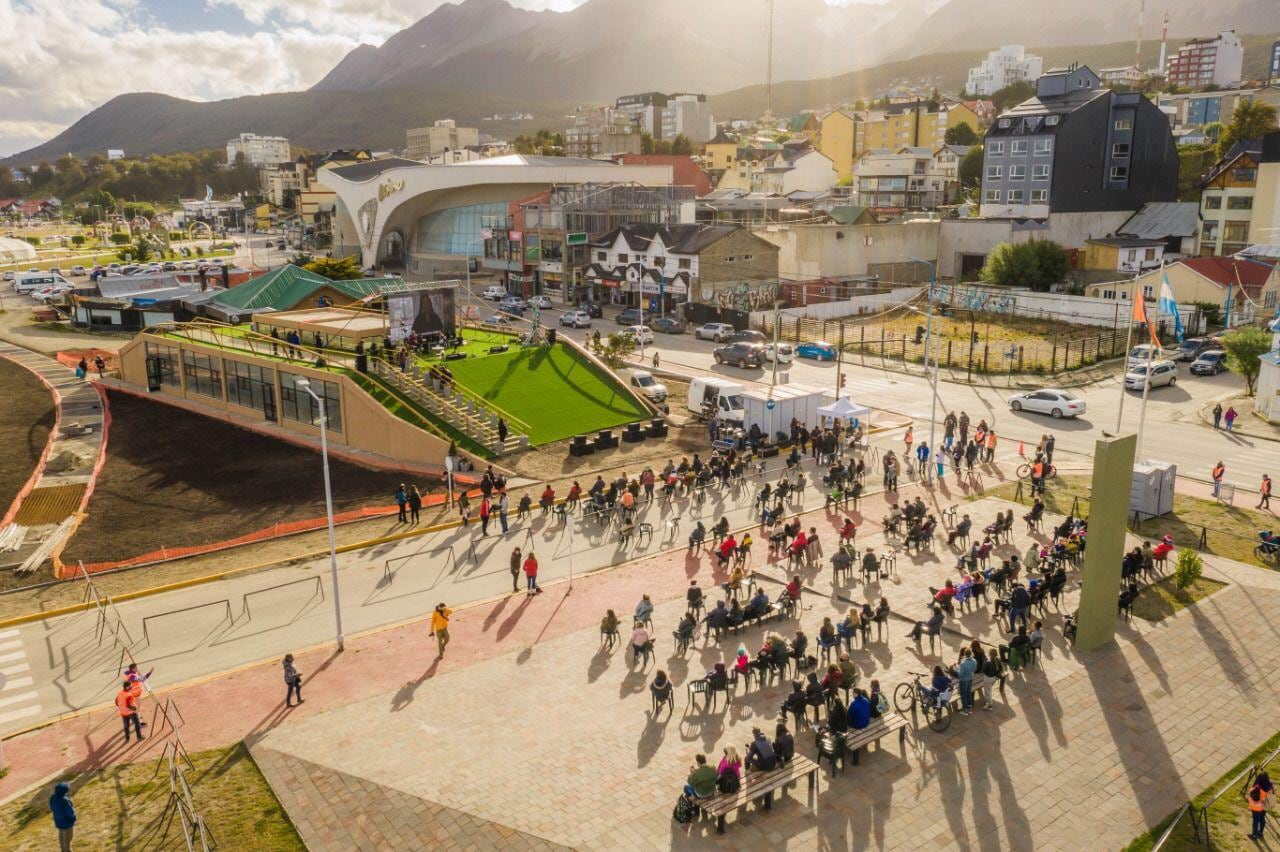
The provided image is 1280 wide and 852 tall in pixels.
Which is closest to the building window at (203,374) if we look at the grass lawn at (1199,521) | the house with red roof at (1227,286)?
the grass lawn at (1199,521)

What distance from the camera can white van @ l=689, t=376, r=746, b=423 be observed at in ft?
123

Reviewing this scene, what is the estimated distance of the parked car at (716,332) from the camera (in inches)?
2386

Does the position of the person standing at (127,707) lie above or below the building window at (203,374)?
below

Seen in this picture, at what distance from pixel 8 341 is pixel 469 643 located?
6514 centimetres

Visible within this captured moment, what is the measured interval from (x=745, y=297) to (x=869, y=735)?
5488 cm

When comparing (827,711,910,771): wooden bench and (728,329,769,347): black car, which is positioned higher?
(728,329,769,347): black car

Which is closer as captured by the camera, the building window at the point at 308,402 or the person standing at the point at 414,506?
the person standing at the point at 414,506

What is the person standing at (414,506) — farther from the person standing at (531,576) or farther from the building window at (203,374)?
the building window at (203,374)

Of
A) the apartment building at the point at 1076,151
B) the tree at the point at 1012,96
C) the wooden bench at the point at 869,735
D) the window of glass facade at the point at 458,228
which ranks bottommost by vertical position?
the wooden bench at the point at 869,735

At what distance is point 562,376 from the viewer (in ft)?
140

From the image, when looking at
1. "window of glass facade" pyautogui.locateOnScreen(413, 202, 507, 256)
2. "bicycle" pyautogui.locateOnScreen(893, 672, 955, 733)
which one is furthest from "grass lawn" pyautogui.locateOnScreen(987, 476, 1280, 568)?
"window of glass facade" pyautogui.locateOnScreen(413, 202, 507, 256)

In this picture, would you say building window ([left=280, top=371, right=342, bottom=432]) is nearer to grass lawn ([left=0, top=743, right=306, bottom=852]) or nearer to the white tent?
the white tent

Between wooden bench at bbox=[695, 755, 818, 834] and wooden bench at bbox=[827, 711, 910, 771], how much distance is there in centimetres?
61

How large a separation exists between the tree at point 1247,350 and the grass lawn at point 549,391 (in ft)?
89.3
